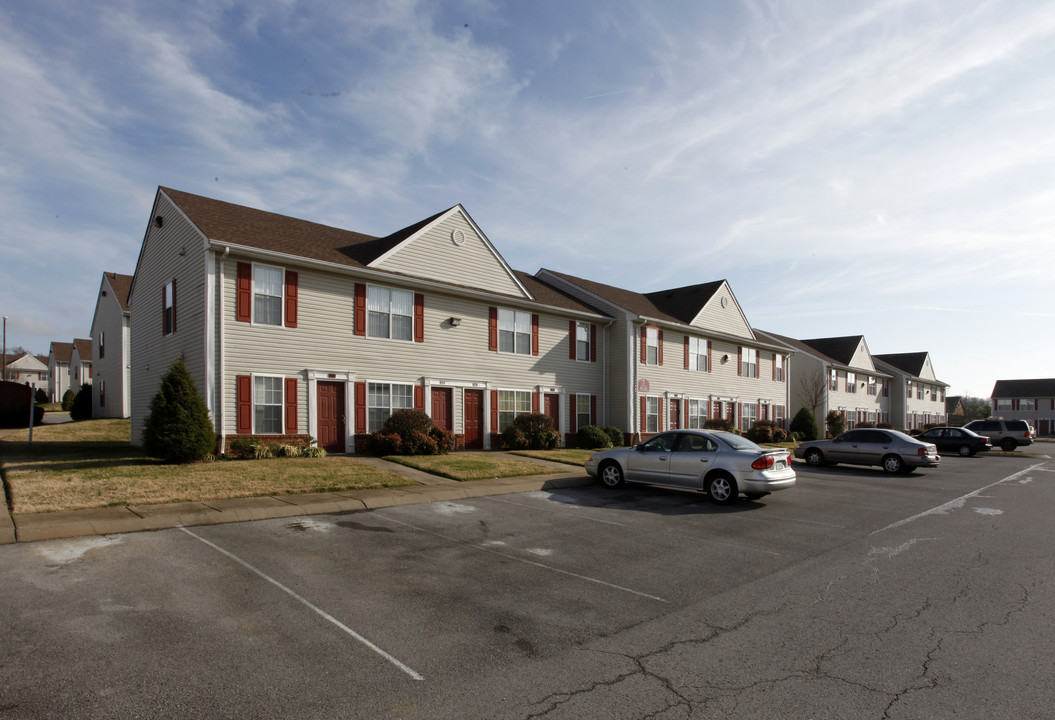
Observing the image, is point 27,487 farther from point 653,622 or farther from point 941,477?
point 941,477

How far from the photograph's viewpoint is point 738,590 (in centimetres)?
685

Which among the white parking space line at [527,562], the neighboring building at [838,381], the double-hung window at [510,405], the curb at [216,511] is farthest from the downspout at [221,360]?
the neighboring building at [838,381]

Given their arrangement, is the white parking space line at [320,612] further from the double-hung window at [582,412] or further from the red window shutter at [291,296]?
the double-hung window at [582,412]

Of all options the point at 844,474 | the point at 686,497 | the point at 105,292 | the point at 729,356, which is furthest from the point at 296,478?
the point at 105,292

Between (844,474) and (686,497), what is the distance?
9.63 metres

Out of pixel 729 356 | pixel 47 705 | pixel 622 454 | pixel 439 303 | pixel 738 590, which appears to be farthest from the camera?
pixel 729 356

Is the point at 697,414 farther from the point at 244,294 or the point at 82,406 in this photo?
the point at 82,406

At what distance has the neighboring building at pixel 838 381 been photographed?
46.8 meters

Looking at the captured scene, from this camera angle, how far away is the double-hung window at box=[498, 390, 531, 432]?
23.7 m

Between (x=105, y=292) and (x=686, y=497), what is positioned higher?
(x=105, y=292)

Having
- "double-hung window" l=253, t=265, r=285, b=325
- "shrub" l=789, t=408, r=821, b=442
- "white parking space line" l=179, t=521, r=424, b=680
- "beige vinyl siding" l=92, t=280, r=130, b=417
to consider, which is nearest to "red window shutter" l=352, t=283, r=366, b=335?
"double-hung window" l=253, t=265, r=285, b=325

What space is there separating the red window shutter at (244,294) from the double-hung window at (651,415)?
1777 centimetres

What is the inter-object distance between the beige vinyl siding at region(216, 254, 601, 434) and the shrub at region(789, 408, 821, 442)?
2076 centimetres

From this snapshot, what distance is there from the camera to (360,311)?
19.6 metres
